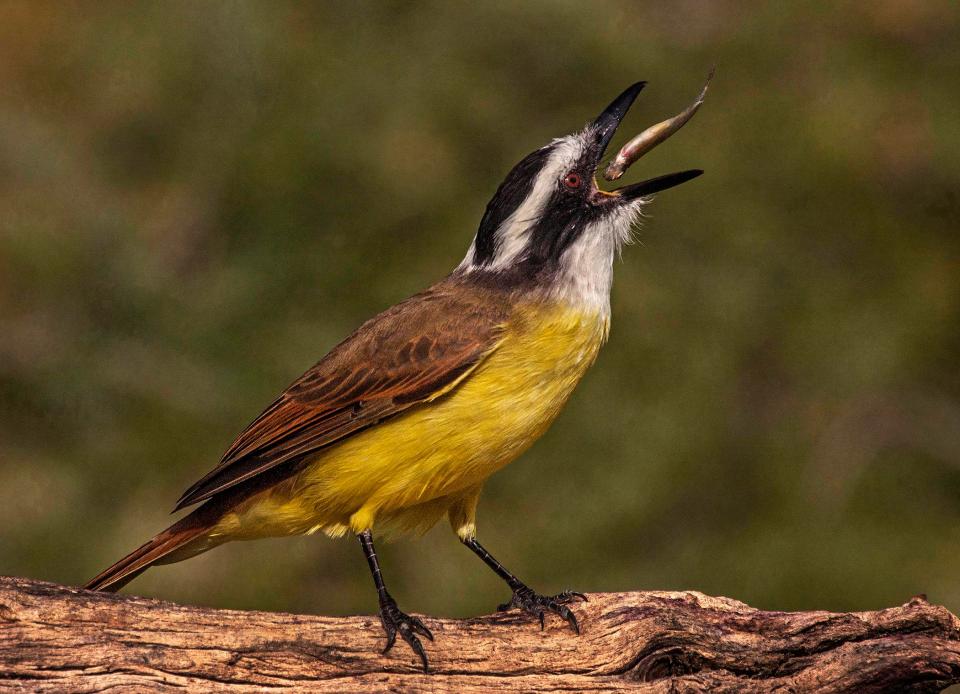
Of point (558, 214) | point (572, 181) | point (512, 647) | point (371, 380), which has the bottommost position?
point (512, 647)

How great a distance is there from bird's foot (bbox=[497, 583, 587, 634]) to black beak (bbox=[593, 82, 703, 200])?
1.86 m

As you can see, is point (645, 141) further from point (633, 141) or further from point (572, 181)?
point (572, 181)

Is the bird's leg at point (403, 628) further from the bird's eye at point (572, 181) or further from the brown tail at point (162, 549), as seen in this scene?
the bird's eye at point (572, 181)

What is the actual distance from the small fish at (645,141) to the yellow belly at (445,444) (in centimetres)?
103

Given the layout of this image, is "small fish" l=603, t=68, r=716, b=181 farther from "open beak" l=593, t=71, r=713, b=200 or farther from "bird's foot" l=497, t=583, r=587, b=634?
"bird's foot" l=497, t=583, r=587, b=634

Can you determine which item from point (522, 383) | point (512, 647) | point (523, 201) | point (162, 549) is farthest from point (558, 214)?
point (162, 549)

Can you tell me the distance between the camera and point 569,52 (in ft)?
30.5

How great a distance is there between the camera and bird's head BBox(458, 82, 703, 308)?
5.98 m

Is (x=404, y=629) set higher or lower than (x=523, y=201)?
lower

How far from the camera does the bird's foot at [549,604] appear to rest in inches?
208

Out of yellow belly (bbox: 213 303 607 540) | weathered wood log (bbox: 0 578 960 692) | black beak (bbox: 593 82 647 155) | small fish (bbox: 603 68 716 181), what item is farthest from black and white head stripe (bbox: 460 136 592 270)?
weathered wood log (bbox: 0 578 960 692)

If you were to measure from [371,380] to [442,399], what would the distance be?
1.24ft

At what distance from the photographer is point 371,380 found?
565 centimetres

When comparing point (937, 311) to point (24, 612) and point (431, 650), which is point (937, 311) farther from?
point (24, 612)
